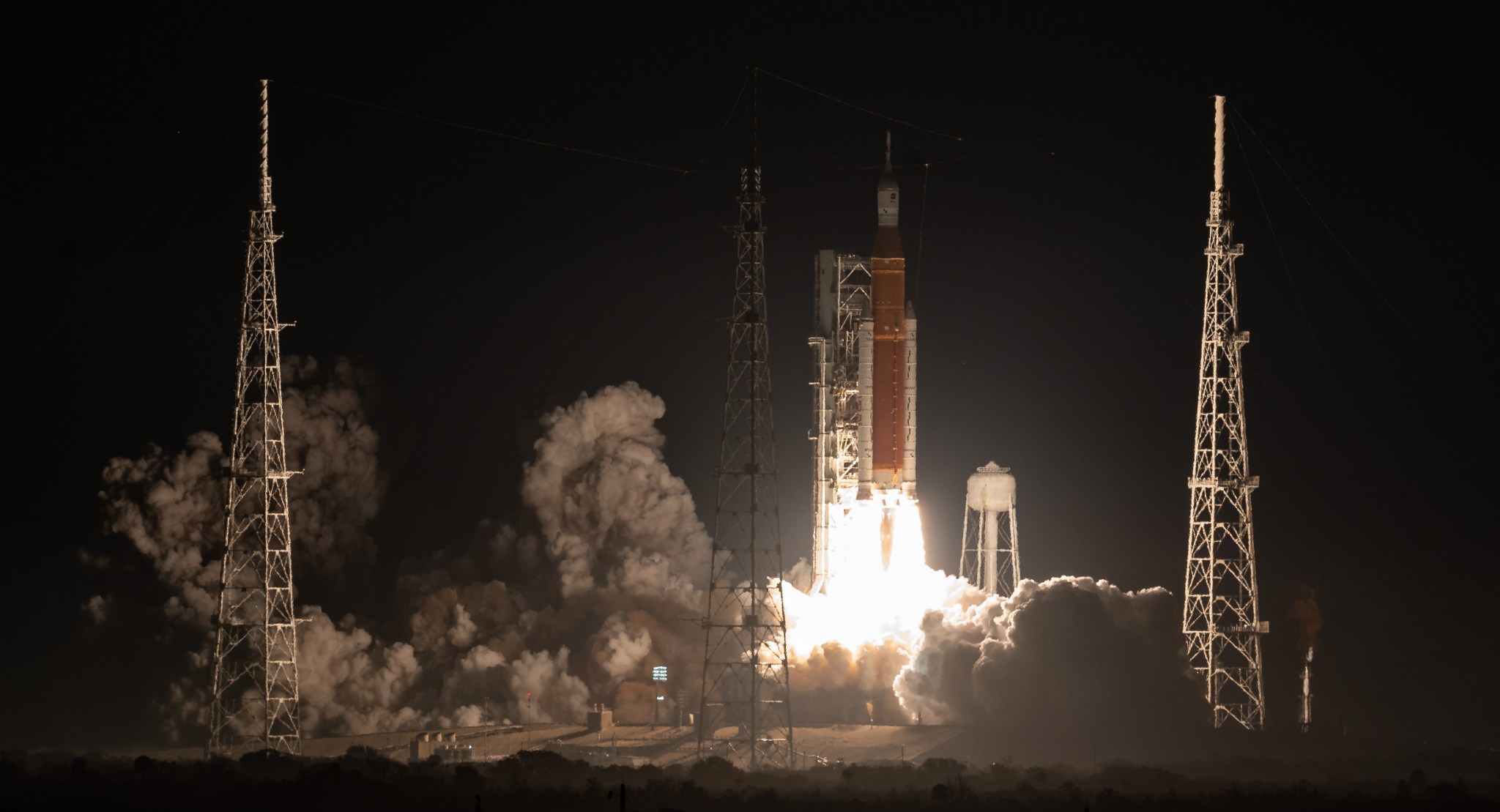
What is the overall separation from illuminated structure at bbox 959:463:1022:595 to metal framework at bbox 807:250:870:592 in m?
3.49

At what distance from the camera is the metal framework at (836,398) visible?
71250mm

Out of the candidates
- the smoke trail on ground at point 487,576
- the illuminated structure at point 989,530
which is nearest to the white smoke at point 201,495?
the smoke trail on ground at point 487,576

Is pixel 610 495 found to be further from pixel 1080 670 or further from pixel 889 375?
pixel 1080 670

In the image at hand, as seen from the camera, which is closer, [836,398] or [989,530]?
[836,398]

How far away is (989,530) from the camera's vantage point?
71.9 m

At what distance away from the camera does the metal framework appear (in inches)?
2805

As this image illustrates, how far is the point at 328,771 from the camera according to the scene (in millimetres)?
51844

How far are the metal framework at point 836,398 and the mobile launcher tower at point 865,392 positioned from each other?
23 millimetres

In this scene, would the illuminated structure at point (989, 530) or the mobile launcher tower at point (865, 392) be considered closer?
the mobile launcher tower at point (865, 392)

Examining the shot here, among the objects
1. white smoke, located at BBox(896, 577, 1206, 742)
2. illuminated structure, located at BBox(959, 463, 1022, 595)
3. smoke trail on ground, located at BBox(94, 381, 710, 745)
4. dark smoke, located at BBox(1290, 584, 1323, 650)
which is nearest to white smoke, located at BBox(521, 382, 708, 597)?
smoke trail on ground, located at BBox(94, 381, 710, 745)

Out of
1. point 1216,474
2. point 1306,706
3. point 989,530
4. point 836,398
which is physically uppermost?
point 836,398

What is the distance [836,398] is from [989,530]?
6.12 meters

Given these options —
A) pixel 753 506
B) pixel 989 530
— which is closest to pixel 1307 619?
pixel 989 530

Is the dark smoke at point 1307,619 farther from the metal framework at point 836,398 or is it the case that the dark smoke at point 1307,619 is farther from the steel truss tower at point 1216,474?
the metal framework at point 836,398
